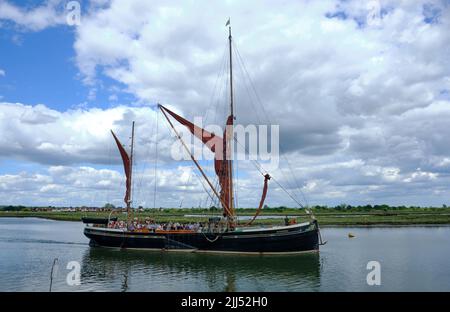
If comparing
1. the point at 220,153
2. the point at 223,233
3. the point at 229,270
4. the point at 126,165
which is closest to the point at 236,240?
the point at 223,233

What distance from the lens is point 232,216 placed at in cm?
4666

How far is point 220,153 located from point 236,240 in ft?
35.9

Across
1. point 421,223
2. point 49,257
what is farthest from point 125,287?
point 421,223

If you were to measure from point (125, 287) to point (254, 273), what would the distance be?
11600 mm

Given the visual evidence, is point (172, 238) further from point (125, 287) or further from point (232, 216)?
point (125, 287)

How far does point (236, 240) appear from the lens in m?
45.5

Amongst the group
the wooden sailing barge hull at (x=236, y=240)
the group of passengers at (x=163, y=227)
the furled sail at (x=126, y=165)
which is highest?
the furled sail at (x=126, y=165)

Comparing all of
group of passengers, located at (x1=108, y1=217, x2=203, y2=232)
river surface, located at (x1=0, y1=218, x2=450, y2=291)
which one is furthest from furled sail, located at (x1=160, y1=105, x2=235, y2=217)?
river surface, located at (x1=0, y1=218, x2=450, y2=291)

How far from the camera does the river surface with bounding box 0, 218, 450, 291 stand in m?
29.9

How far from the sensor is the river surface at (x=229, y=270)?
29.9m

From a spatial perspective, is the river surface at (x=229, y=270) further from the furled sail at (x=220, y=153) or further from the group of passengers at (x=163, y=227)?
the furled sail at (x=220, y=153)

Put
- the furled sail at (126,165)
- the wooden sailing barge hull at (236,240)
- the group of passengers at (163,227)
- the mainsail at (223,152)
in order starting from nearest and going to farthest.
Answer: the wooden sailing barge hull at (236,240)
the mainsail at (223,152)
the group of passengers at (163,227)
the furled sail at (126,165)

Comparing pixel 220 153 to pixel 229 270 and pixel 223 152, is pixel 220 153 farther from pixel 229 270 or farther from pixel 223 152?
pixel 229 270

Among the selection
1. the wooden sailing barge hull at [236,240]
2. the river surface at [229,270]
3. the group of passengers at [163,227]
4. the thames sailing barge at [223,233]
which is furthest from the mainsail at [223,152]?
the river surface at [229,270]
